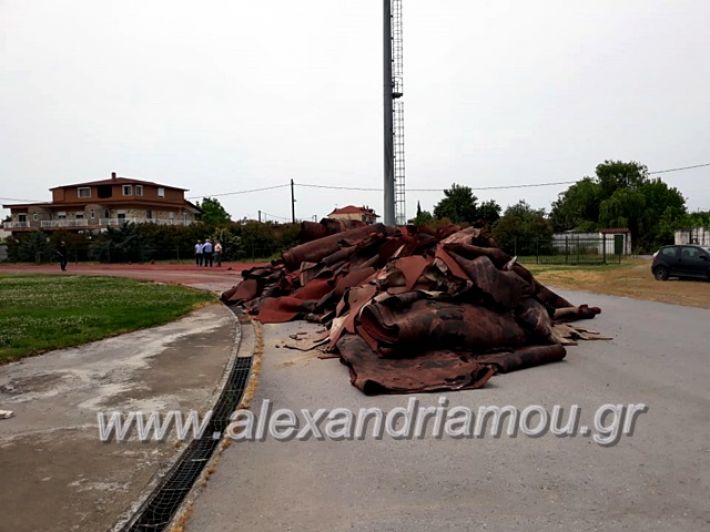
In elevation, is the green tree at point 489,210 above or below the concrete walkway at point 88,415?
above

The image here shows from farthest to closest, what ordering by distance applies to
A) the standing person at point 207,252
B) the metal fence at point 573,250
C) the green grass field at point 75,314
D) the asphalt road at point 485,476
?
the metal fence at point 573,250 < the standing person at point 207,252 < the green grass field at point 75,314 < the asphalt road at point 485,476

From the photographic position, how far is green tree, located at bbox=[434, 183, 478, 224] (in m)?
69.0

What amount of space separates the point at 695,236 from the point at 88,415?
49847 millimetres

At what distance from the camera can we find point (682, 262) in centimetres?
2252

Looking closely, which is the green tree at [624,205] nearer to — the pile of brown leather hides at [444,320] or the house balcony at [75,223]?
the house balcony at [75,223]

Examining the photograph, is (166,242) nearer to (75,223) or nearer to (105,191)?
(75,223)

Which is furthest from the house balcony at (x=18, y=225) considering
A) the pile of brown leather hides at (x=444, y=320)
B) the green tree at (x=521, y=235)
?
the pile of brown leather hides at (x=444, y=320)

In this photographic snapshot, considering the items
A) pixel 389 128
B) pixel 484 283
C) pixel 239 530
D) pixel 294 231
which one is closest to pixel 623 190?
pixel 294 231

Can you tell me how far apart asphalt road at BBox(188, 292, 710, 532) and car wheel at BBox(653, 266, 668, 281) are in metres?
18.7

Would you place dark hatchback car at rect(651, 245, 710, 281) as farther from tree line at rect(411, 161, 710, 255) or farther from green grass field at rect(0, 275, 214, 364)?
tree line at rect(411, 161, 710, 255)

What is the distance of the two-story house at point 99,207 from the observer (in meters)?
66.4

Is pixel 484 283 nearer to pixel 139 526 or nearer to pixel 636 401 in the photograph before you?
pixel 636 401

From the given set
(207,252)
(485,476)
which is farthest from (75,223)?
(485,476)

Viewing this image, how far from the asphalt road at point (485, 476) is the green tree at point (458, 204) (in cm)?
6306
